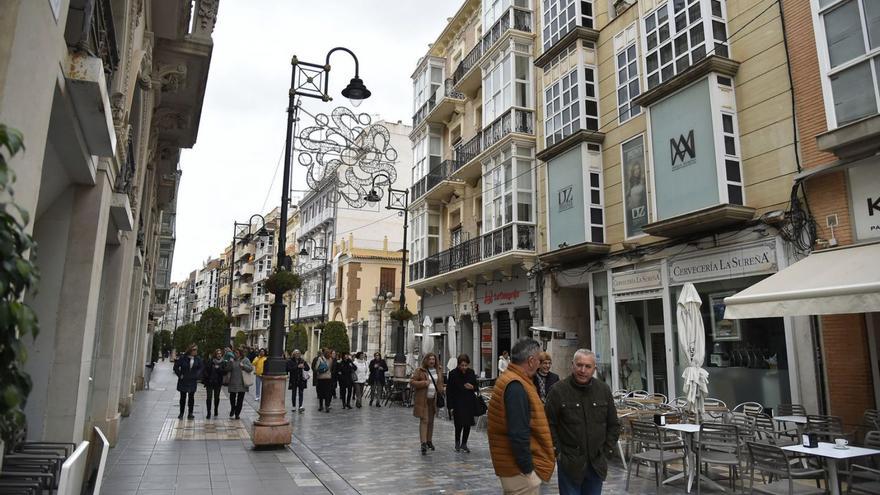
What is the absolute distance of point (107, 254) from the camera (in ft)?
34.7

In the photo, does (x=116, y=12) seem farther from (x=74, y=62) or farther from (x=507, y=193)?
(x=507, y=193)

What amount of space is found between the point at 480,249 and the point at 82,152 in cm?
1629

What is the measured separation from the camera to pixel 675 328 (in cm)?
1370

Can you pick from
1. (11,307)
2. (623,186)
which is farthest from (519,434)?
(623,186)

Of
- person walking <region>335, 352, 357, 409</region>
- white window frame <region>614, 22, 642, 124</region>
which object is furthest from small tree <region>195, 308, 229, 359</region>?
white window frame <region>614, 22, 642, 124</region>

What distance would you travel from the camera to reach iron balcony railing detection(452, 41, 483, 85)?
76.0 feet

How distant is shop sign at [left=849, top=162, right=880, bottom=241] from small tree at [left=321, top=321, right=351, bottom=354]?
102 ft

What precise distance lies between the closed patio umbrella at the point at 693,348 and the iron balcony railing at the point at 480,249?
29.4 feet

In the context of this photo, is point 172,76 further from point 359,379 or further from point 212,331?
point 212,331

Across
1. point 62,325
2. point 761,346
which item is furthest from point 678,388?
point 62,325

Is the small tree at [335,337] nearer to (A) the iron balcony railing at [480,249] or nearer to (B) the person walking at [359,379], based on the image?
(A) the iron balcony railing at [480,249]

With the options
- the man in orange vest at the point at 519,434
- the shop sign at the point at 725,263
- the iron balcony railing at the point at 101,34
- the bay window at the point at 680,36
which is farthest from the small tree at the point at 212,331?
the man in orange vest at the point at 519,434

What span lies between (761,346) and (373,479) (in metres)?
8.30

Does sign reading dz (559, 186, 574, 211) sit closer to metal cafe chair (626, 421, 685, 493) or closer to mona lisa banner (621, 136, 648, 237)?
mona lisa banner (621, 136, 648, 237)
